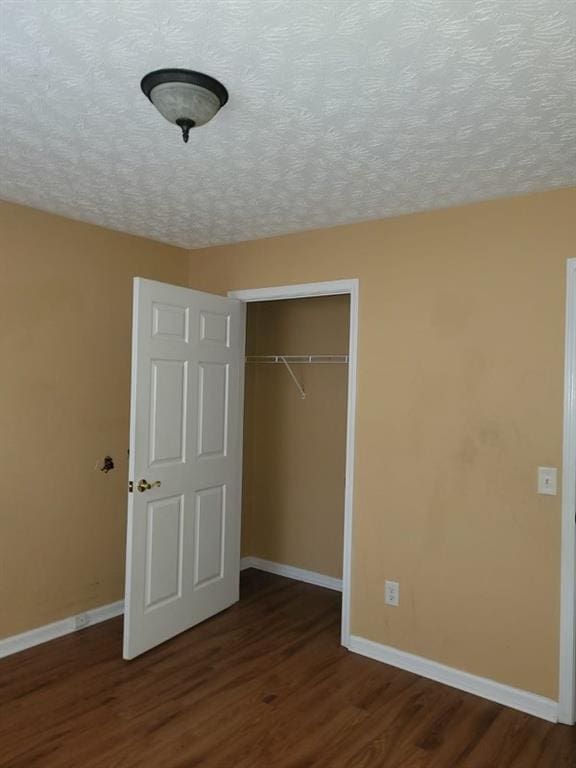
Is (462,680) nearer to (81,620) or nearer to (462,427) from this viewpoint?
(462,427)

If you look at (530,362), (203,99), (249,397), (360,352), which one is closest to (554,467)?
(530,362)

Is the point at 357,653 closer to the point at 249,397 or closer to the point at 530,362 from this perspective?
the point at 530,362

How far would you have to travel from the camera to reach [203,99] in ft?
5.90

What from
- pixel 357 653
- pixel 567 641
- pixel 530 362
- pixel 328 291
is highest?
pixel 328 291

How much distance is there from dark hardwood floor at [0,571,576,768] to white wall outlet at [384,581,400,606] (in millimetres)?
352

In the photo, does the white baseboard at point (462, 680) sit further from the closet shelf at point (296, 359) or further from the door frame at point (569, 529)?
the closet shelf at point (296, 359)

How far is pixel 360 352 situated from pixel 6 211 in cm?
209

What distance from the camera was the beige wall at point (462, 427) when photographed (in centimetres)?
277

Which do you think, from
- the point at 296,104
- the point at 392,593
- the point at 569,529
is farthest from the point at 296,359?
the point at 296,104

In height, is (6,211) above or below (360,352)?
above

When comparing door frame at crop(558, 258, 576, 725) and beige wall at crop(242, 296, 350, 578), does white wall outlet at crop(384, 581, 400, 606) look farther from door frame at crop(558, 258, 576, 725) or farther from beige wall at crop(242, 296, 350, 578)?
beige wall at crop(242, 296, 350, 578)

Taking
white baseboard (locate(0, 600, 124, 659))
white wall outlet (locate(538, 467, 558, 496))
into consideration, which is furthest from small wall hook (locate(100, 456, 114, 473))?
white wall outlet (locate(538, 467, 558, 496))

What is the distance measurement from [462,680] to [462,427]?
1.29 m

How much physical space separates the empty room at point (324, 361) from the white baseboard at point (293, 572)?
0.42 m
